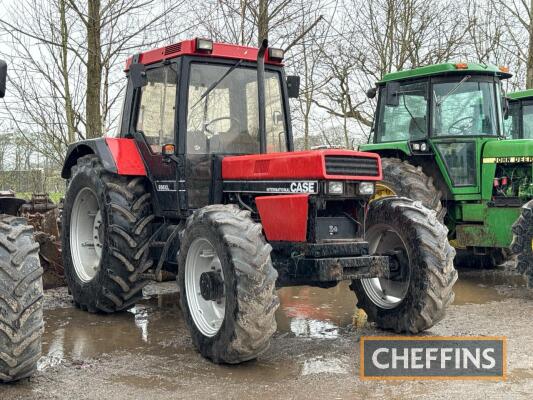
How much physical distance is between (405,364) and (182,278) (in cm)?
186

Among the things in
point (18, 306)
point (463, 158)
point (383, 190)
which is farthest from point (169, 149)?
point (463, 158)

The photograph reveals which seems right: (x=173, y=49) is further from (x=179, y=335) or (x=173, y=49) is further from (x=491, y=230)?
(x=491, y=230)

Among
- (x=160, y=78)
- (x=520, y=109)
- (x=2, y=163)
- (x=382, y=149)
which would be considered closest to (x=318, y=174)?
(x=160, y=78)

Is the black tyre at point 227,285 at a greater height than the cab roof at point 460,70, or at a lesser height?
lesser

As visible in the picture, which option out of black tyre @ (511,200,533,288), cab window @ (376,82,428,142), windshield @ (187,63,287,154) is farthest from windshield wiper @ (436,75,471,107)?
windshield @ (187,63,287,154)

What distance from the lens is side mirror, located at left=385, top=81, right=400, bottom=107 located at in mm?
8844

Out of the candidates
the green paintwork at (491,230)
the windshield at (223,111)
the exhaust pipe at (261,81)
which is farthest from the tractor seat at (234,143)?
the green paintwork at (491,230)

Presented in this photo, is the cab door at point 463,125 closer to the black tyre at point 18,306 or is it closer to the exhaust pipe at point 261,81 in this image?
the exhaust pipe at point 261,81

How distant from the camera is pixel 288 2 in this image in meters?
11.8

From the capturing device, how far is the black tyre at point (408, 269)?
18.3 feet

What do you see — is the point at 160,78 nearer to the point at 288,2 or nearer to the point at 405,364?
the point at 405,364

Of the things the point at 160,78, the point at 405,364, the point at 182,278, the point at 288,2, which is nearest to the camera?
the point at 405,364

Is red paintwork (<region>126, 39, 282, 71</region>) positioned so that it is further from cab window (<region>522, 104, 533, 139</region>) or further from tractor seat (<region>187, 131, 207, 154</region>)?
cab window (<region>522, 104, 533, 139</region>)

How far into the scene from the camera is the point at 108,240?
6.43 meters
